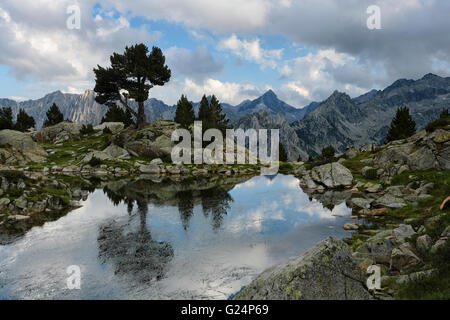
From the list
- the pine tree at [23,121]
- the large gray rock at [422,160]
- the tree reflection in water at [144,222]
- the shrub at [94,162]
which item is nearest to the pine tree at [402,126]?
the large gray rock at [422,160]

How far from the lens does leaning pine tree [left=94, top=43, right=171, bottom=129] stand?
7362 centimetres

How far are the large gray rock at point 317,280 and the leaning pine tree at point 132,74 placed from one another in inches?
2812

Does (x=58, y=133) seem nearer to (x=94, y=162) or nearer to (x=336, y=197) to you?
(x=94, y=162)

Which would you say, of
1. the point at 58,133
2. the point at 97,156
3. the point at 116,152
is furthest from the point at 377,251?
the point at 58,133

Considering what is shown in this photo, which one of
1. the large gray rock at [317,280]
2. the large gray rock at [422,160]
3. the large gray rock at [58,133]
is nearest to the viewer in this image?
the large gray rock at [317,280]

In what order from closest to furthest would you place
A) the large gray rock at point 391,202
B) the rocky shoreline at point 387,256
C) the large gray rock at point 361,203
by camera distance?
the rocky shoreline at point 387,256, the large gray rock at point 391,202, the large gray rock at point 361,203

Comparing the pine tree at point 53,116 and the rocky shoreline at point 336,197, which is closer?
the rocky shoreline at point 336,197

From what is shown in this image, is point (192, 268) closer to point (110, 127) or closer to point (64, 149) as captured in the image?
point (64, 149)

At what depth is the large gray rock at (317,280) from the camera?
9180 mm

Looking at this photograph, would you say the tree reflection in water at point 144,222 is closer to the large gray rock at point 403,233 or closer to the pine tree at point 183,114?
the large gray rock at point 403,233

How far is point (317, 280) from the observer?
9430mm

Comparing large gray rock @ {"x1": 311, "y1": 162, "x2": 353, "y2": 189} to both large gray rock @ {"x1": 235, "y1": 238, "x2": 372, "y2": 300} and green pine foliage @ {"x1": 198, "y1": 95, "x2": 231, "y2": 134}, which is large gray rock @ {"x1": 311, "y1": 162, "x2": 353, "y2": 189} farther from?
green pine foliage @ {"x1": 198, "y1": 95, "x2": 231, "y2": 134}
